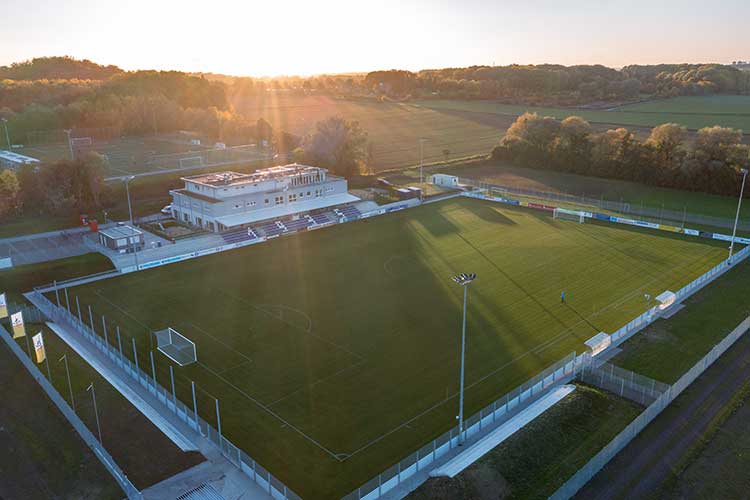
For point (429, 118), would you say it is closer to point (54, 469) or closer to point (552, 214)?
point (552, 214)

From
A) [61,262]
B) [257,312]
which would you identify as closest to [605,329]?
[257,312]

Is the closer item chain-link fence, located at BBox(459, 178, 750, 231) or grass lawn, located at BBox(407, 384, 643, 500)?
grass lawn, located at BBox(407, 384, 643, 500)

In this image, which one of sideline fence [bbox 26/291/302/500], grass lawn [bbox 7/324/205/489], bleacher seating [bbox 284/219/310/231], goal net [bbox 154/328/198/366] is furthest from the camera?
bleacher seating [bbox 284/219/310/231]

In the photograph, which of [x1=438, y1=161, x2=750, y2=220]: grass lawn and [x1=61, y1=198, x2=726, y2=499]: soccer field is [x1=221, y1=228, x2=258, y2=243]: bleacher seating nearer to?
[x1=61, y1=198, x2=726, y2=499]: soccer field

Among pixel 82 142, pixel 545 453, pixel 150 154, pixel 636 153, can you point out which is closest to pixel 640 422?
pixel 545 453

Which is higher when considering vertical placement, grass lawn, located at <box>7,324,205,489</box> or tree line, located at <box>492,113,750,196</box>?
tree line, located at <box>492,113,750,196</box>

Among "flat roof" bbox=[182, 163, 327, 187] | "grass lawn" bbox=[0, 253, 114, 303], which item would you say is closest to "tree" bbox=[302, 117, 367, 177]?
"flat roof" bbox=[182, 163, 327, 187]

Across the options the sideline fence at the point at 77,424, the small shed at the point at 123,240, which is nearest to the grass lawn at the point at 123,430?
the sideline fence at the point at 77,424
